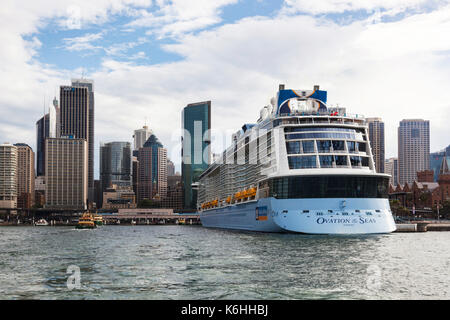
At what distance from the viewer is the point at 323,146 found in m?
87.7

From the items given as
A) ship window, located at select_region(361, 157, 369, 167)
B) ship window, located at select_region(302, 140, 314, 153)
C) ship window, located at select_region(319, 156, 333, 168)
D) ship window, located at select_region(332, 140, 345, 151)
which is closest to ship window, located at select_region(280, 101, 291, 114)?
ship window, located at select_region(302, 140, 314, 153)

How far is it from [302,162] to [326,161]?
4.30 meters

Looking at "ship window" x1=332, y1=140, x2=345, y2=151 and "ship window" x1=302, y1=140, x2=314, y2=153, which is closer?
"ship window" x1=332, y1=140, x2=345, y2=151

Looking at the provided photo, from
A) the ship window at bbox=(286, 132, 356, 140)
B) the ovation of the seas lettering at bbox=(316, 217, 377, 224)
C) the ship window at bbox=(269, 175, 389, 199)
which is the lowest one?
the ovation of the seas lettering at bbox=(316, 217, 377, 224)

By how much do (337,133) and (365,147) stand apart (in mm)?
6792

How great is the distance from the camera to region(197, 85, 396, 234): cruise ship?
7875 cm

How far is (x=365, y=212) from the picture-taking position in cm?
7944

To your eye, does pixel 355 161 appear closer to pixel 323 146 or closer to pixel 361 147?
pixel 361 147

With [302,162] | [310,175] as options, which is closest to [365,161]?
[302,162]

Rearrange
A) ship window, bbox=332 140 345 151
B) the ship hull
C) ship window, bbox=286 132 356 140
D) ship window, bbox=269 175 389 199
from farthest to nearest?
1. ship window, bbox=286 132 356 140
2. ship window, bbox=332 140 345 151
3. ship window, bbox=269 175 389 199
4. the ship hull

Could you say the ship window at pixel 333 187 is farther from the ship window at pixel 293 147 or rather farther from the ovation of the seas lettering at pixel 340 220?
the ship window at pixel 293 147

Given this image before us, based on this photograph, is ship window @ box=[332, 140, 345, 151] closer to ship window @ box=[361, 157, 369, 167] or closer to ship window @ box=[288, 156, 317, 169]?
ship window @ box=[361, 157, 369, 167]

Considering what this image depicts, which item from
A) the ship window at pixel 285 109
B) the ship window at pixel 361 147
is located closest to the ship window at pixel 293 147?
the ship window at pixel 285 109
